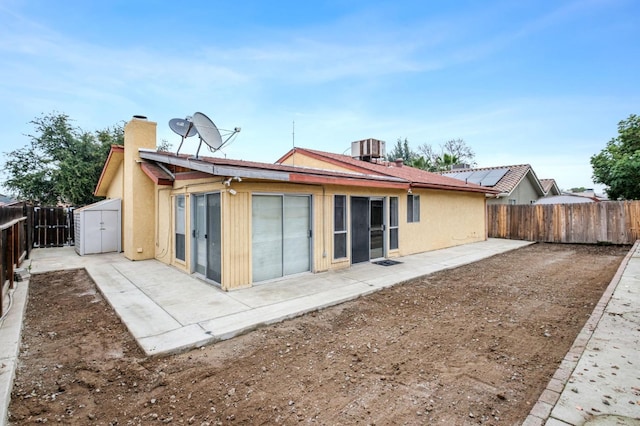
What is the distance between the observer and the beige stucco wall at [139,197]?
893cm

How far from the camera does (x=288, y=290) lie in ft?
19.3

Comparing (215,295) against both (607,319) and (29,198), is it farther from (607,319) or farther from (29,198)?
(29,198)

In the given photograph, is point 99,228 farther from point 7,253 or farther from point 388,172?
point 388,172

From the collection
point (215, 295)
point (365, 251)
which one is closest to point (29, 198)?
point (215, 295)

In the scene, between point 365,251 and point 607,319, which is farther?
point 365,251

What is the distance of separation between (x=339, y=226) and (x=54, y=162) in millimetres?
17979

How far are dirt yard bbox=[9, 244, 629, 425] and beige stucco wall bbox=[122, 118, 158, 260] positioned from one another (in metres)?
3.45

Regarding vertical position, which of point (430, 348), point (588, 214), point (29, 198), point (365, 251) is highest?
point (29, 198)

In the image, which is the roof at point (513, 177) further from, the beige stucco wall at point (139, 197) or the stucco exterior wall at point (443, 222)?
the beige stucco wall at point (139, 197)

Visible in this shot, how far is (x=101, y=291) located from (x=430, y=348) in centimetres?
604

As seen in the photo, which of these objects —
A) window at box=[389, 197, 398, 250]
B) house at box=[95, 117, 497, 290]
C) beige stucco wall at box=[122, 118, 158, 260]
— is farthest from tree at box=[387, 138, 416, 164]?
beige stucco wall at box=[122, 118, 158, 260]

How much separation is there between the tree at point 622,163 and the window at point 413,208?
1434 centimetres

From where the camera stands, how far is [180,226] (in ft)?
25.9

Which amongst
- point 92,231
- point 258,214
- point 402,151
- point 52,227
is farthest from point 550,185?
point 52,227
